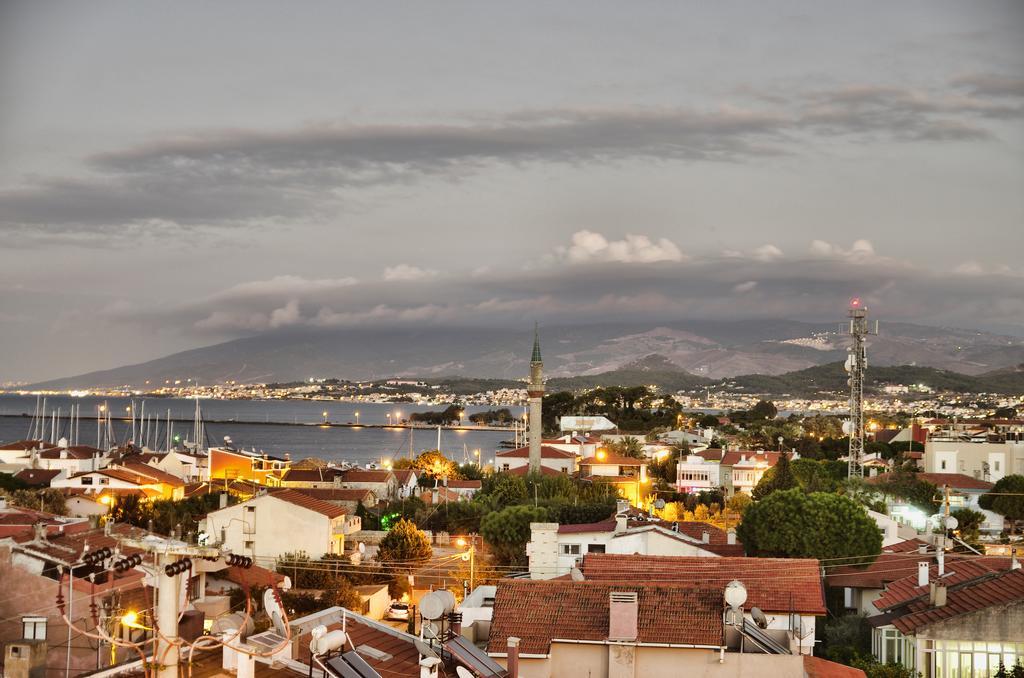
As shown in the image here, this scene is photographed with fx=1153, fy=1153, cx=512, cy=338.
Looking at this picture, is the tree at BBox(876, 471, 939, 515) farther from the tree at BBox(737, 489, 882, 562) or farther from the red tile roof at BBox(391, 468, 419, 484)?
the red tile roof at BBox(391, 468, 419, 484)

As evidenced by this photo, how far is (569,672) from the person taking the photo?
10.5 metres

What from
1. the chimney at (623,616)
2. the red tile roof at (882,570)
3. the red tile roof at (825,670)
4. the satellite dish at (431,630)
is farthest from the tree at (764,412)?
the satellite dish at (431,630)

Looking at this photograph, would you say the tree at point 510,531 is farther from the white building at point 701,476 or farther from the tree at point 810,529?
the white building at point 701,476

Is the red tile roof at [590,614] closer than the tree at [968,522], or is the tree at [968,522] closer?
Answer: the red tile roof at [590,614]

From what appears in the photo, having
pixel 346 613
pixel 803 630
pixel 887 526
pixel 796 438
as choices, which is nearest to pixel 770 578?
pixel 803 630

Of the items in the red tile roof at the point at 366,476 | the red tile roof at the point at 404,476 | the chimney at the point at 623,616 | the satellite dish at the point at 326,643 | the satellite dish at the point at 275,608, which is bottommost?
the red tile roof at the point at 404,476

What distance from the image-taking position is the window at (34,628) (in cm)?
1420

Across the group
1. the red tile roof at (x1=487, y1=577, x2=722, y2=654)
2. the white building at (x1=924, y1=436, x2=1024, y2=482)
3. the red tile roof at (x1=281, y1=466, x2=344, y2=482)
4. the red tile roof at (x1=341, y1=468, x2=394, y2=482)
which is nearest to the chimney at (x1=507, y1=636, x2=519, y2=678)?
the red tile roof at (x1=487, y1=577, x2=722, y2=654)

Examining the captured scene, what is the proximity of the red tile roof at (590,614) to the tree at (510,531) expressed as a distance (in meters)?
17.3

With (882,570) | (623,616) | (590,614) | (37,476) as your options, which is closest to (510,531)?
(882,570)

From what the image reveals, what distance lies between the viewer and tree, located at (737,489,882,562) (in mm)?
22297

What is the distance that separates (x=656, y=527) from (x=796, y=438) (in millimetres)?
51912

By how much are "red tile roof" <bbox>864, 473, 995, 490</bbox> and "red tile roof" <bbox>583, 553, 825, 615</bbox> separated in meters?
26.6

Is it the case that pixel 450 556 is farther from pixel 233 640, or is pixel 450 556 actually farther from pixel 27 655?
pixel 233 640
